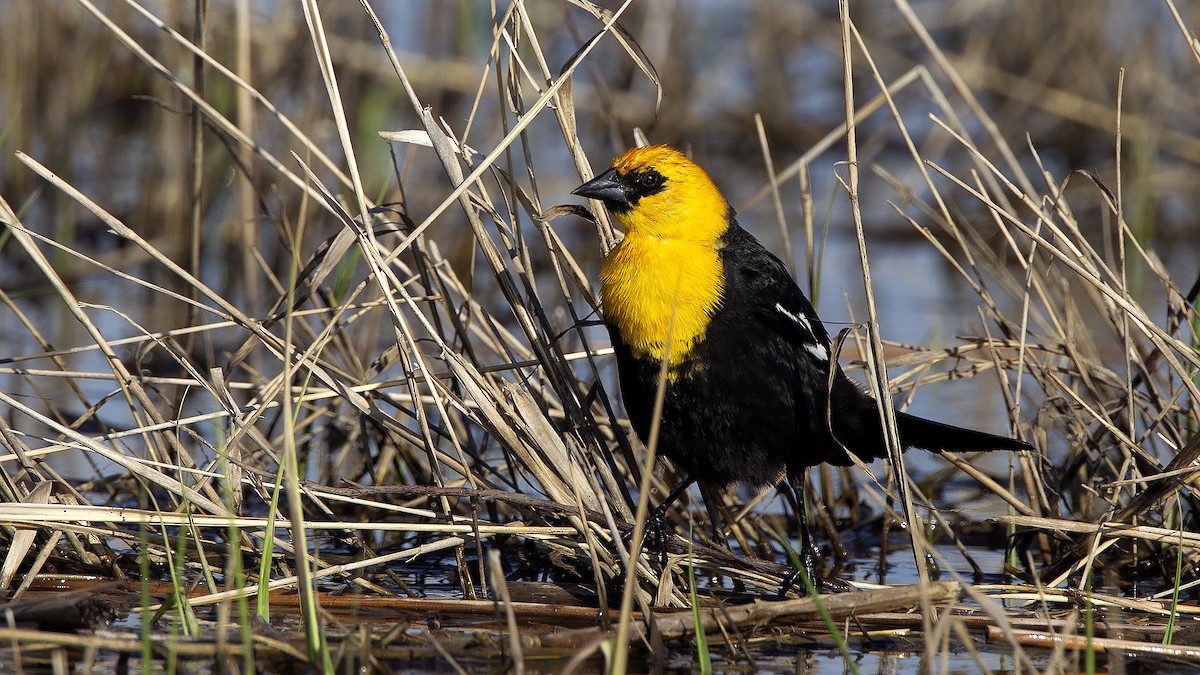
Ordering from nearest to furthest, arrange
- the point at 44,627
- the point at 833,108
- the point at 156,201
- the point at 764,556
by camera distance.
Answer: the point at 44,627, the point at 764,556, the point at 156,201, the point at 833,108

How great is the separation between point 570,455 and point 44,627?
3.93 feet

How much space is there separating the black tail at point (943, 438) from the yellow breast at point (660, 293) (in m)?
0.60

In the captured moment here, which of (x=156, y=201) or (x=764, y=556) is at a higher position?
(x=156, y=201)

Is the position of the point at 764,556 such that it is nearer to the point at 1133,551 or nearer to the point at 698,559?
the point at 698,559

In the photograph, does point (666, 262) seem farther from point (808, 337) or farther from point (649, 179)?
point (808, 337)

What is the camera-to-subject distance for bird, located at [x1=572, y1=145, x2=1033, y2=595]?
134 inches

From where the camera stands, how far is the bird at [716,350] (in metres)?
3.39

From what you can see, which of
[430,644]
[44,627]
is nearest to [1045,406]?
[430,644]

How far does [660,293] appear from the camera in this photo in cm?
337

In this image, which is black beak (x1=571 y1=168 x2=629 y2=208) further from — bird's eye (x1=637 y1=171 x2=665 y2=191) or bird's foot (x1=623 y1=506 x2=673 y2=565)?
bird's foot (x1=623 y1=506 x2=673 y2=565)

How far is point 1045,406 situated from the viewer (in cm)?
371

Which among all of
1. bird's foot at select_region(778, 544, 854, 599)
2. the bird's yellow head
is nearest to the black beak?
the bird's yellow head

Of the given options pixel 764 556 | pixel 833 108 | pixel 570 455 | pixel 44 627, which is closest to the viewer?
pixel 44 627

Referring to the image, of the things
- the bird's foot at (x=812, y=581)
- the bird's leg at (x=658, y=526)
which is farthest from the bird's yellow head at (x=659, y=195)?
the bird's foot at (x=812, y=581)
